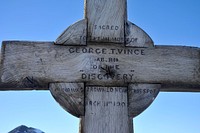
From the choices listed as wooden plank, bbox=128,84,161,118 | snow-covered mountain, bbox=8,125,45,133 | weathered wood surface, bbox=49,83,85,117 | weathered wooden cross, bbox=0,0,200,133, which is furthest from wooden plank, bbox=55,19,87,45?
snow-covered mountain, bbox=8,125,45,133

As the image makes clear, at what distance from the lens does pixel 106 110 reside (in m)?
2.62

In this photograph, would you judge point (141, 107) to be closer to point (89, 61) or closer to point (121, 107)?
point (121, 107)

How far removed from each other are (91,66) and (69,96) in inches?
13.9

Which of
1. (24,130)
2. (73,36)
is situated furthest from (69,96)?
(24,130)

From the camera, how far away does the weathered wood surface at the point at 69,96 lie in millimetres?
2584

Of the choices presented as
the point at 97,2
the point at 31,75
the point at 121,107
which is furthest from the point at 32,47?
the point at 121,107

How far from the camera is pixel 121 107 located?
266 cm

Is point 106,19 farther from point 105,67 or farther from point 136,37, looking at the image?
point 105,67

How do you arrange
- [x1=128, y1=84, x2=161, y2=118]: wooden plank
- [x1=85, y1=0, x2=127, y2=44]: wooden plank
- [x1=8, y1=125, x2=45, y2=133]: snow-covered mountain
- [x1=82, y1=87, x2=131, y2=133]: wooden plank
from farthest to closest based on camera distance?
1. [x1=8, y1=125, x2=45, y2=133]: snow-covered mountain
2. [x1=85, y1=0, x2=127, y2=44]: wooden plank
3. [x1=128, y1=84, x2=161, y2=118]: wooden plank
4. [x1=82, y1=87, x2=131, y2=133]: wooden plank

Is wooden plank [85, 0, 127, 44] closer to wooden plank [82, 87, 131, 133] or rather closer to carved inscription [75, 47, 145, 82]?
carved inscription [75, 47, 145, 82]

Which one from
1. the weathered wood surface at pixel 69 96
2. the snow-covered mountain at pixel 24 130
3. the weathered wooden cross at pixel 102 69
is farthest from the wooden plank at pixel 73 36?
the snow-covered mountain at pixel 24 130

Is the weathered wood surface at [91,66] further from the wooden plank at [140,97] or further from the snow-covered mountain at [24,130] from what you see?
the snow-covered mountain at [24,130]

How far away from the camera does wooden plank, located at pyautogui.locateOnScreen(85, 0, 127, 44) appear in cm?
282

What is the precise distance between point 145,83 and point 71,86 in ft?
2.32
